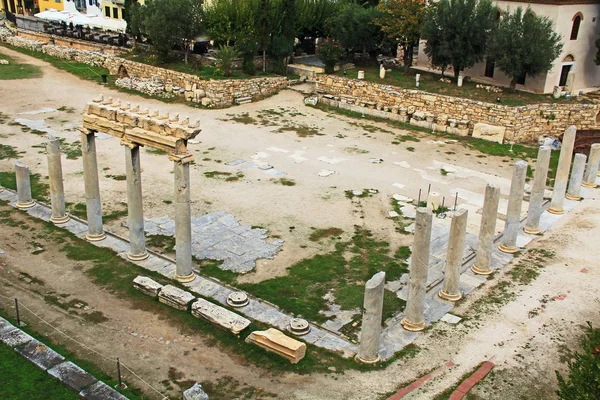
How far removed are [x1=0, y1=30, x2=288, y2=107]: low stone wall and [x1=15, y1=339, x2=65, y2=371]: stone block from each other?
23.0m

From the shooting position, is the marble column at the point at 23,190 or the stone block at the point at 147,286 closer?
the stone block at the point at 147,286

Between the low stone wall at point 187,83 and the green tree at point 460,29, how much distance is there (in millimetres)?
9724

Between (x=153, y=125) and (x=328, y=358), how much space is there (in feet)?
24.5

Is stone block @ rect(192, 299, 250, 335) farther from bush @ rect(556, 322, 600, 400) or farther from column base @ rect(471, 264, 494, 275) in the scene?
column base @ rect(471, 264, 494, 275)

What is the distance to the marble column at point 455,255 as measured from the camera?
51.9 ft

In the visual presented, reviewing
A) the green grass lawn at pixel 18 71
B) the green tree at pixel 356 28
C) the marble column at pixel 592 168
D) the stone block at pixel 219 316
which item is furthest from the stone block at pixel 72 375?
the green grass lawn at pixel 18 71

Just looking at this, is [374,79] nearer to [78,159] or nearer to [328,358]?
[78,159]

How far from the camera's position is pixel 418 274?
14.6 m

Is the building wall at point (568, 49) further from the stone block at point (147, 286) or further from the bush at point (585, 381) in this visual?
the stone block at point (147, 286)

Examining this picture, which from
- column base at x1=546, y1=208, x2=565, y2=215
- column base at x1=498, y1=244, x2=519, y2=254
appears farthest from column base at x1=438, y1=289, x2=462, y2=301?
column base at x1=546, y1=208, x2=565, y2=215

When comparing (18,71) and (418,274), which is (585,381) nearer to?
(418,274)

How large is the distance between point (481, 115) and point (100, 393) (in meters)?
24.8

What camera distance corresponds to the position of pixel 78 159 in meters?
26.0

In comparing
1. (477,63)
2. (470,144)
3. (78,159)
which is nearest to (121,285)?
(78,159)
